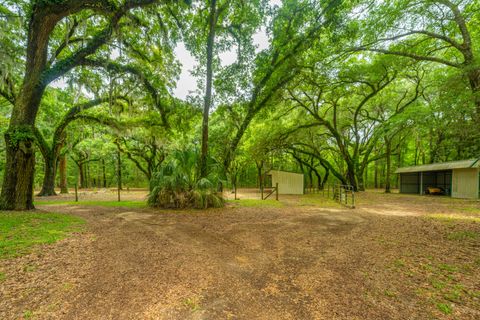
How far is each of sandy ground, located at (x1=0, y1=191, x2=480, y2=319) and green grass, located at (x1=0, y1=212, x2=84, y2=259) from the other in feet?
1.00

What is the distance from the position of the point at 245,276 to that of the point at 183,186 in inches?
221

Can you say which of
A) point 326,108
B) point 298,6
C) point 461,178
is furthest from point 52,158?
point 461,178

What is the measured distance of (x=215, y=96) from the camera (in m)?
9.56

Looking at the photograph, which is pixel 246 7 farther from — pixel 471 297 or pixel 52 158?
pixel 52 158

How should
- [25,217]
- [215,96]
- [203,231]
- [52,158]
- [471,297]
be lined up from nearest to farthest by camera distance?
[471,297] < [203,231] < [25,217] < [215,96] < [52,158]

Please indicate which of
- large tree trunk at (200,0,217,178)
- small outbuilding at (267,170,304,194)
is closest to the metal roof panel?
small outbuilding at (267,170,304,194)

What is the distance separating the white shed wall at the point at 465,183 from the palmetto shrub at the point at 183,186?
15.6m

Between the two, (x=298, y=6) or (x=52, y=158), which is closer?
(x=298, y=6)

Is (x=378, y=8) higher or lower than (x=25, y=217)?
higher

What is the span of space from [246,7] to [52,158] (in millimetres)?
14151

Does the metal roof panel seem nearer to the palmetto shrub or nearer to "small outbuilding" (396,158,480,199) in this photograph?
"small outbuilding" (396,158,480,199)

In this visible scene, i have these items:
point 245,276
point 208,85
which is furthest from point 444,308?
point 208,85

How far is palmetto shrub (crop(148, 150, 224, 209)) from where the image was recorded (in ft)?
25.3

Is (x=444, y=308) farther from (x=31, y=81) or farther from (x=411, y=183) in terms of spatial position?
(x=411, y=183)
